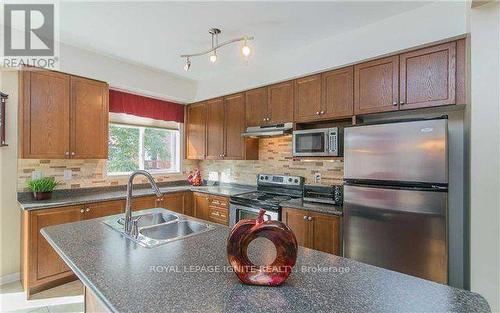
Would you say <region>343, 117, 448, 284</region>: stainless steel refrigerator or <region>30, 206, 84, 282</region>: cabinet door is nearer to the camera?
<region>343, 117, 448, 284</region>: stainless steel refrigerator

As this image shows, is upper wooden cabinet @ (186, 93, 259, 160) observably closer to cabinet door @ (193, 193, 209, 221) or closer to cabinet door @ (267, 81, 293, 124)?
cabinet door @ (267, 81, 293, 124)

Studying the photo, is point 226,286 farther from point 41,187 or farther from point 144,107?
point 144,107

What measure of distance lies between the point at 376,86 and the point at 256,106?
1.52 metres

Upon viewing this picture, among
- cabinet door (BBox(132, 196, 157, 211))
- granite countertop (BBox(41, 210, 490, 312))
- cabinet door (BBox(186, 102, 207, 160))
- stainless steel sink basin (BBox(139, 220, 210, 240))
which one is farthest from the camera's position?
cabinet door (BBox(186, 102, 207, 160))

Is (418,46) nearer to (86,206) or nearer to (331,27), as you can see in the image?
(331,27)

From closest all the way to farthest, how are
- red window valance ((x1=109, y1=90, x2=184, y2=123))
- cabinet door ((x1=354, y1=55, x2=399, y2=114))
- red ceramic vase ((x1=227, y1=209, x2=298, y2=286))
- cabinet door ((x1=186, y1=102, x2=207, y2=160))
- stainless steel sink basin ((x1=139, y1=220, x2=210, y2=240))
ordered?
red ceramic vase ((x1=227, y1=209, x2=298, y2=286)), stainless steel sink basin ((x1=139, y1=220, x2=210, y2=240)), cabinet door ((x1=354, y1=55, x2=399, y2=114)), red window valance ((x1=109, y1=90, x2=184, y2=123)), cabinet door ((x1=186, y1=102, x2=207, y2=160))

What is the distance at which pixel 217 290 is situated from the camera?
0.98 metres

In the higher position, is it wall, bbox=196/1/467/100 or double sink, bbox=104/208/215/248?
wall, bbox=196/1/467/100

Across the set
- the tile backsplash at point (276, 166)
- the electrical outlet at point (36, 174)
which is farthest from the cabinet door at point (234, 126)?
the electrical outlet at point (36, 174)

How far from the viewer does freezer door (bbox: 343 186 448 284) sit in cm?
195

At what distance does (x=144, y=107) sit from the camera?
394cm

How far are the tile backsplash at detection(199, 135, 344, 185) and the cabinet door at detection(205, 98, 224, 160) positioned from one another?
14.8 inches

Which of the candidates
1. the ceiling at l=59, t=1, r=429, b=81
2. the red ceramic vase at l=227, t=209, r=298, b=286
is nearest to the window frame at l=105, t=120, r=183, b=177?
the ceiling at l=59, t=1, r=429, b=81

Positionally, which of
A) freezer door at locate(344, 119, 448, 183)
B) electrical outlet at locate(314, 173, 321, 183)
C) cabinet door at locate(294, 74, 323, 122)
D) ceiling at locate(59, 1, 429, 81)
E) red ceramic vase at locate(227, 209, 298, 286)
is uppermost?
ceiling at locate(59, 1, 429, 81)
